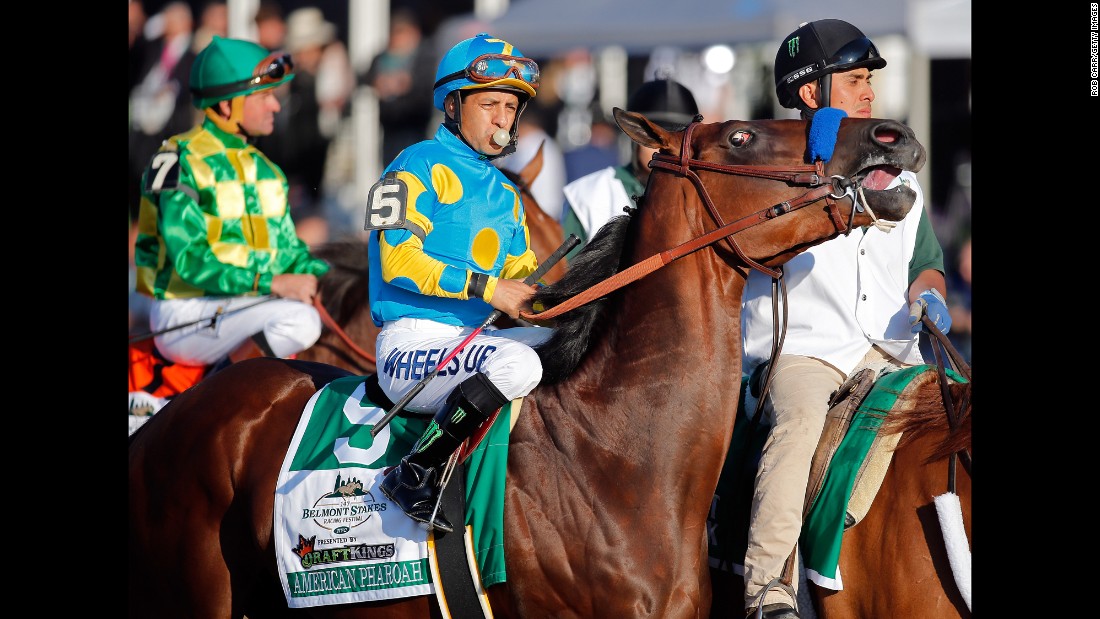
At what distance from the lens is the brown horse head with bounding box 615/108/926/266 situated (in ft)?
13.3

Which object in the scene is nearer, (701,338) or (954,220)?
(701,338)

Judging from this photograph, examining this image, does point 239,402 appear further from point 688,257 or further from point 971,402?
point 971,402

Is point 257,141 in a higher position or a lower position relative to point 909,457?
higher

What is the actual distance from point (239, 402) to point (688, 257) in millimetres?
1936

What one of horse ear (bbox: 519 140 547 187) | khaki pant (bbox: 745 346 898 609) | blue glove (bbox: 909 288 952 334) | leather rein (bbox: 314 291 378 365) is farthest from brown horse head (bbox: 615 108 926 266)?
horse ear (bbox: 519 140 547 187)

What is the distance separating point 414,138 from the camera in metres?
12.0

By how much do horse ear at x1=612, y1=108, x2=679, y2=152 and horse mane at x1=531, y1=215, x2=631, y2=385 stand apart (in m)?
0.32

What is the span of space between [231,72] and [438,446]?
3.86 m

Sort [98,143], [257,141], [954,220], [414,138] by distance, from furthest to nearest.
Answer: [414,138] < [954,220] < [257,141] < [98,143]

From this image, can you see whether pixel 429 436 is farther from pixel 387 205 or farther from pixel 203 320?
pixel 203 320

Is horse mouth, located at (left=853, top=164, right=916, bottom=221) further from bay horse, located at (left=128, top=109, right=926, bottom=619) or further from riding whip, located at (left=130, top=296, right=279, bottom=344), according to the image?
riding whip, located at (left=130, top=296, right=279, bottom=344)

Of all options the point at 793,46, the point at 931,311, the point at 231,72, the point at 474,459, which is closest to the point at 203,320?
the point at 231,72

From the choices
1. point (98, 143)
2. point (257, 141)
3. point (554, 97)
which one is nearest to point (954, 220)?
point (554, 97)
